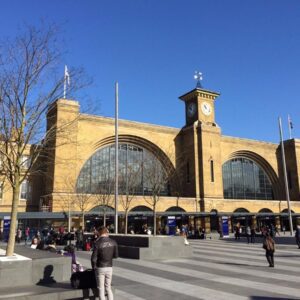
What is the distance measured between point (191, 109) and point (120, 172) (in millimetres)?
16460

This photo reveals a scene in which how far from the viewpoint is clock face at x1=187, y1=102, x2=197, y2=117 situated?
181 ft

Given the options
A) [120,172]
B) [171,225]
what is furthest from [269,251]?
[120,172]

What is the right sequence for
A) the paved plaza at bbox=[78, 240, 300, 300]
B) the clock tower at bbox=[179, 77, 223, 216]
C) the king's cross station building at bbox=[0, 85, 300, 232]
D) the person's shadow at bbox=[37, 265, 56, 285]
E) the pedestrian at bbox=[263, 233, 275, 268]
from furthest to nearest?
the clock tower at bbox=[179, 77, 223, 216], the king's cross station building at bbox=[0, 85, 300, 232], the pedestrian at bbox=[263, 233, 275, 268], the paved plaza at bbox=[78, 240, 300, 300], the person's shadow at bbox=[37, 265, 56, 285]

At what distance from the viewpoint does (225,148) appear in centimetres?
5678

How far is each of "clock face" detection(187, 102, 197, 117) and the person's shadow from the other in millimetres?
47629

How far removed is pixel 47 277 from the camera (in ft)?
28.5

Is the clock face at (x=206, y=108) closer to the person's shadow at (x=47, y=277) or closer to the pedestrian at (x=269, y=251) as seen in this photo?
the pedestrian at (x=269, y=251)

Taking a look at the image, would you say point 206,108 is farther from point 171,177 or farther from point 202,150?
point 171,177

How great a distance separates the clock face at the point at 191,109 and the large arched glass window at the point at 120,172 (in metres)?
9.66

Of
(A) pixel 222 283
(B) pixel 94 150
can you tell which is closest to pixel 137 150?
(B) pixel 94 150

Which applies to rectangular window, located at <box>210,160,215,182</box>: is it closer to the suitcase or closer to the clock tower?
the clock tower

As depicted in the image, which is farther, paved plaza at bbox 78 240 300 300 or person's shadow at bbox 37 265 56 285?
paved plaza at bbox 78 240 300 300

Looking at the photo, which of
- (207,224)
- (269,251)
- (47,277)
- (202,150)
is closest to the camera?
(47,277)

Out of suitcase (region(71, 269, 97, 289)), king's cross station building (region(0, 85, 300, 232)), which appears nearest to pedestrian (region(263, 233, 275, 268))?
suitcase (region(71, 269, 97, 289))
